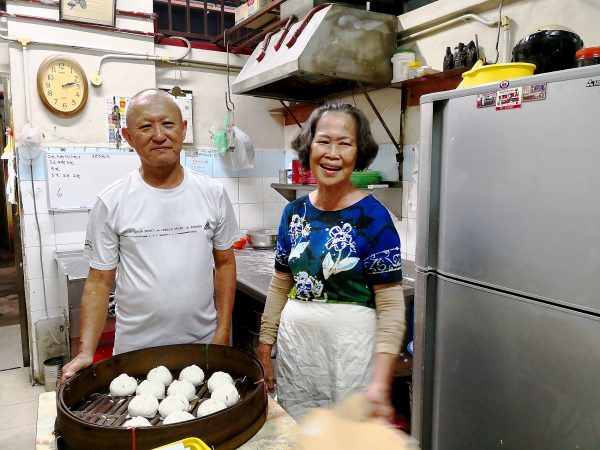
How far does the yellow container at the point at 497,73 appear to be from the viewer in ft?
5.13

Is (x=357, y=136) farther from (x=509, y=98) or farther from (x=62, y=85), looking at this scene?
(x=62, y=85)

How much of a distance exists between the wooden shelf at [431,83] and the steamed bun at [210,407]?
1973mm

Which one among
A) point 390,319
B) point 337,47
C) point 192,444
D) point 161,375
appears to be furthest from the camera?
point 337,47

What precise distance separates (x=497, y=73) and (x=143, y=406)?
5.03ft

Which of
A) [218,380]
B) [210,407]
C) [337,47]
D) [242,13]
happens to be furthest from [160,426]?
[242,13]

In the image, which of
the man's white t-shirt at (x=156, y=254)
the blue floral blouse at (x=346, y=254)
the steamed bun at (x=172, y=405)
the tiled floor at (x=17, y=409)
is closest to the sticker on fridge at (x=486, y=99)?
the blue floral blouse at (x=346, y=254)

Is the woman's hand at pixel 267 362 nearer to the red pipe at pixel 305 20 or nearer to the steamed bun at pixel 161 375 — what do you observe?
the steamed bun at pixel 161 375

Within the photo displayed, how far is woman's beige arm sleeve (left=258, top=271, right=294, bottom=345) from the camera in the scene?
5.43 feet

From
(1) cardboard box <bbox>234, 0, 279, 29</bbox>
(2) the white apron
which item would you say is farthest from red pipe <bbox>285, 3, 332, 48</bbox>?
(2) the white apron

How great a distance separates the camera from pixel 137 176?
5.37ft

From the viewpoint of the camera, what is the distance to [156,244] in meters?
1.60

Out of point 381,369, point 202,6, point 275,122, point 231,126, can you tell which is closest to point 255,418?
point 381,369

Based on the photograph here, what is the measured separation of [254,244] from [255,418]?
2.73 metres

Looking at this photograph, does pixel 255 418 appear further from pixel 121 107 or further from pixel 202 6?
pixel 202 6
